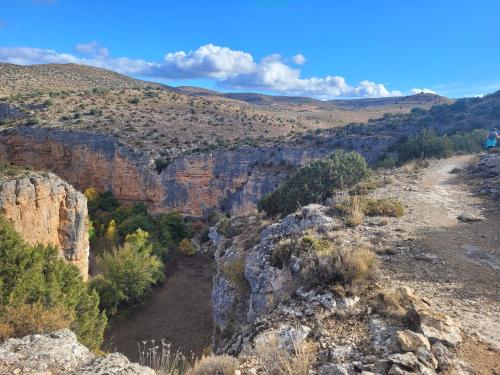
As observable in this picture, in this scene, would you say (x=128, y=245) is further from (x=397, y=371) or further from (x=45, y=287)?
(x=397, y=371)

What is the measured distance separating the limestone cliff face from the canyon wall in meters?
15.2

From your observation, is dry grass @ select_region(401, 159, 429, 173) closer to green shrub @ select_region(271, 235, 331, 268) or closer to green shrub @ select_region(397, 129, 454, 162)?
Result: green shrub @ select_region(397, 129, 454, 162)

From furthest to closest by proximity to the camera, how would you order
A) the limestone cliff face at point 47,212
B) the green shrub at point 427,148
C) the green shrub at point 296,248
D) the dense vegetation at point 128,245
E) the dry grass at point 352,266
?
the green shrub at point 427,148 → the dense vegetation at point 128,245 → the limestone cliff face at point 47,212 → the green shrub at point 296,248 → the dry grass at point 352,266

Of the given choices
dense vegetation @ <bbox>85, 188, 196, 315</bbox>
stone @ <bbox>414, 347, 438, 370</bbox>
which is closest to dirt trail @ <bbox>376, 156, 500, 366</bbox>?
stone @ <bbox>414, 347, 438, 370</bbox>

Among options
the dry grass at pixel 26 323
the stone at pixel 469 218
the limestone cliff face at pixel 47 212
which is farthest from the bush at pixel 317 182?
the dry grass at pixel 26 323

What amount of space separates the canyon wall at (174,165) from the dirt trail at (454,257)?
2245cm

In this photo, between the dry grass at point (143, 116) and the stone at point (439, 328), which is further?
the dry grass at point (143, 116)

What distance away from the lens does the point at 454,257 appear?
7.78 meters

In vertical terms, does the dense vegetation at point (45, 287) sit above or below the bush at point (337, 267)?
below

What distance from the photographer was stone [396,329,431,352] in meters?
4.38

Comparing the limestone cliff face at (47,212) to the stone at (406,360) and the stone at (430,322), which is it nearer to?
the stone at (430,322)

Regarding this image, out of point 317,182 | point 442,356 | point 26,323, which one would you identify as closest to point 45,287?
point 26,323

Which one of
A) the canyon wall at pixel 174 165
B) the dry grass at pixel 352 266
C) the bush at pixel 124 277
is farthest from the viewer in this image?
the canyon wall at pixel 174 165

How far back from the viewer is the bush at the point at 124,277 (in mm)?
22281
